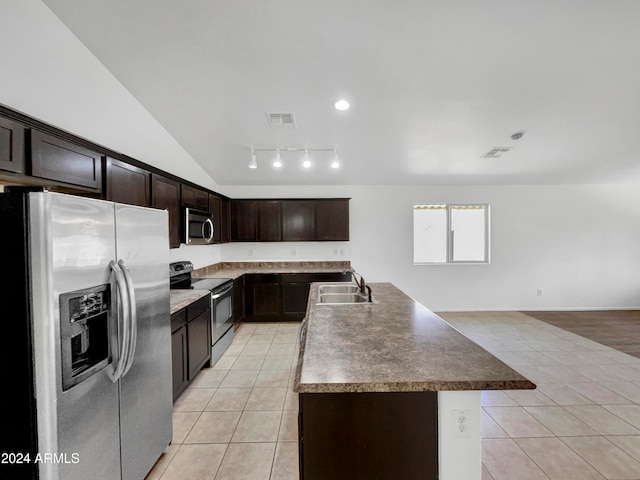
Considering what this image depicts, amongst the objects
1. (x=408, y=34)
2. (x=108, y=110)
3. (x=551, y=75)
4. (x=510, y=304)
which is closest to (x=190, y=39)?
(x=108, y=110)

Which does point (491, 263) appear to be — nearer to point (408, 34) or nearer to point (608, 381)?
point (608, 381)

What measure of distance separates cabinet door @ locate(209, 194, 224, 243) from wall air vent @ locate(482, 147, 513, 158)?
4102 millimetres

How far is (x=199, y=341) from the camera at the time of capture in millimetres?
2736

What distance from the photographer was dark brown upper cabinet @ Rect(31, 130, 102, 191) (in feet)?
5.03

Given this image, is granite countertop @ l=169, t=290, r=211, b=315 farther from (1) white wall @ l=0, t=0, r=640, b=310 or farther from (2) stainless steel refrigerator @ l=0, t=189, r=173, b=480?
(1) white wall @ l=0, t=0, r=640, b=310

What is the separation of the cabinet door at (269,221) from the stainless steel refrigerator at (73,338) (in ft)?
10.7

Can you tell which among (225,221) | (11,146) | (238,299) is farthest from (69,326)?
(225,221)

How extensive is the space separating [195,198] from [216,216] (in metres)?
0.83

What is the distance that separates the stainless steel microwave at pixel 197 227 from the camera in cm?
313

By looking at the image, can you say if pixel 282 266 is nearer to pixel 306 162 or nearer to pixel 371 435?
pixel 306 162

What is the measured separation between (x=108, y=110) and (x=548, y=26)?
11.8 ft

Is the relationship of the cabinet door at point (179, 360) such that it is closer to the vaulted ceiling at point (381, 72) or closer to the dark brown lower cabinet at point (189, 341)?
the dark brown lower cabinet at point (189, 341)

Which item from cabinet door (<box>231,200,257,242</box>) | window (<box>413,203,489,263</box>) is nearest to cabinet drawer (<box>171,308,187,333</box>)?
cabinet door (<box>231,200,257,242</box>)

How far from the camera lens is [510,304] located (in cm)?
518
